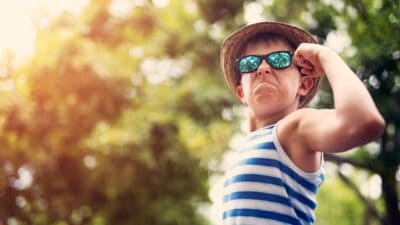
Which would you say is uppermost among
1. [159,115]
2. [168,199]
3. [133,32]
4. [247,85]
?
[133,32]

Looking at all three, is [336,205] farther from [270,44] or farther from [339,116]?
[339,116]

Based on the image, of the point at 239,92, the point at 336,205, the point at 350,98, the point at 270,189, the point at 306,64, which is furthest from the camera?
the point at 336,205

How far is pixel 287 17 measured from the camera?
604 centimetres

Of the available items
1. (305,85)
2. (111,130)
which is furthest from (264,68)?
(111,130)

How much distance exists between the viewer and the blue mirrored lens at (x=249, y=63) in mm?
1533

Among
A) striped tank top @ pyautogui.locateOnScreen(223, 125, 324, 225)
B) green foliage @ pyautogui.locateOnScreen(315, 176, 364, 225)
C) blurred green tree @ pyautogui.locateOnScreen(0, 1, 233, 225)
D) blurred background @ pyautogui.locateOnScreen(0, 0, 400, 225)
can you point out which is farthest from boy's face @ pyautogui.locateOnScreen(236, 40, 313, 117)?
green foliage @ pyautogui.locateOnScreen(315, 176, 364, 225)

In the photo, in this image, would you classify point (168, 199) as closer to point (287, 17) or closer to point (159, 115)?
point (159, 115)

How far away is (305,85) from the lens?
162cm

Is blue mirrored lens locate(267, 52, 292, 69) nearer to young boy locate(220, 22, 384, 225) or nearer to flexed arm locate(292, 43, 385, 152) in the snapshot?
young boy locate(220, 22, 384, 225)

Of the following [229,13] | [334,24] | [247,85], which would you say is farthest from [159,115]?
[247,85]

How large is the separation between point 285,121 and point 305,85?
0.27 meters

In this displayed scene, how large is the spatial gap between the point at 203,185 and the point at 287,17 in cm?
322

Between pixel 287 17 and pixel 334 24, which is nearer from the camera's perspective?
pixel 334 24

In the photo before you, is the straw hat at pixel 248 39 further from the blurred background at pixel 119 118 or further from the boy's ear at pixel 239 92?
the blurred background at pixel 119 118
